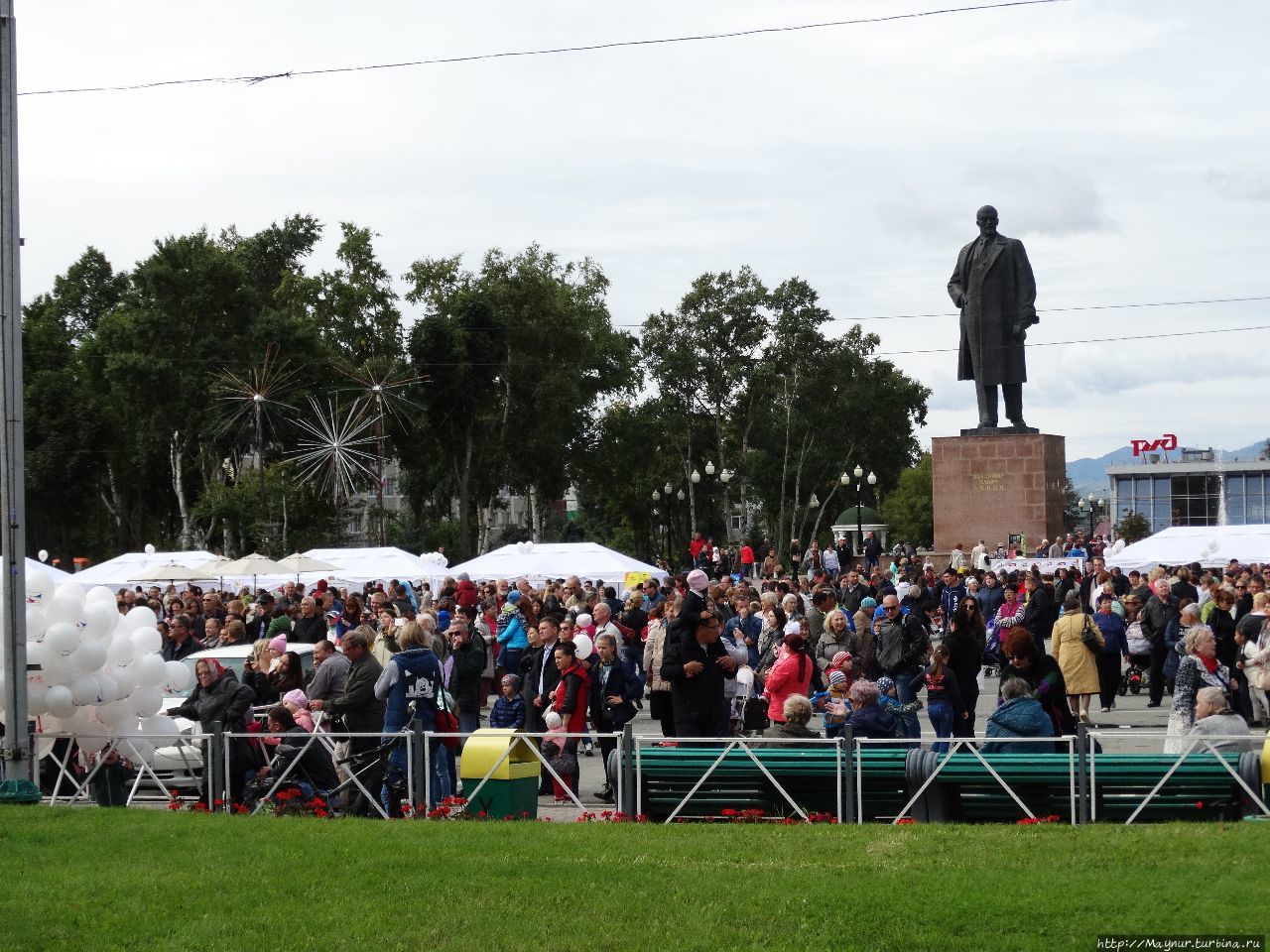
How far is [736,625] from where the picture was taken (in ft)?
66.3

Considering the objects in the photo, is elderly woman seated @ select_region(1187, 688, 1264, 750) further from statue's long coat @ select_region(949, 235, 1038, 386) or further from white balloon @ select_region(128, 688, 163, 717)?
statue's long coat @ select_region(949, 235, 1038, 386)

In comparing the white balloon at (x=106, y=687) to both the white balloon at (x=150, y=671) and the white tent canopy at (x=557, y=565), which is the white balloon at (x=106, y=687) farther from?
the white tent canopy at (x=557, y=565)

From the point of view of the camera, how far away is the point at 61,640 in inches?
540

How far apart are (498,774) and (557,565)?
62.9ft

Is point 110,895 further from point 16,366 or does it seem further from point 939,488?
point 939,488

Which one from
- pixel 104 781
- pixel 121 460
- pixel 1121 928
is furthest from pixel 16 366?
pixel 121 460

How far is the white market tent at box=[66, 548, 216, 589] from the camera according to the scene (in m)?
34.1

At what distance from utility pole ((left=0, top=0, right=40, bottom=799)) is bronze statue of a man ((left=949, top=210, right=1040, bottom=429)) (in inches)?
850

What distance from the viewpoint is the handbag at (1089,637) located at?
688 inches

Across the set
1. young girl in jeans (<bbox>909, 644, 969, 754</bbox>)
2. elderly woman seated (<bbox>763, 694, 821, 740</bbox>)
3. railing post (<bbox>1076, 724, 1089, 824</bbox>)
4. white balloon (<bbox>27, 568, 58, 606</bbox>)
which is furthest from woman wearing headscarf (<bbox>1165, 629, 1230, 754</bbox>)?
white balloon (<bbox>27, 568, 58, 606</bbox>)

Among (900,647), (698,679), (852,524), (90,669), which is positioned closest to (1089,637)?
(900,647)

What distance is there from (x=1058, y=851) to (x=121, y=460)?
65.2m

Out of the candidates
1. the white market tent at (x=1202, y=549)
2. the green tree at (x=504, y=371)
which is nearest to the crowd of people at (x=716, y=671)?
the white market tent at (x=1202, y=549)

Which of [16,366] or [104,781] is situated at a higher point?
[16,366]
